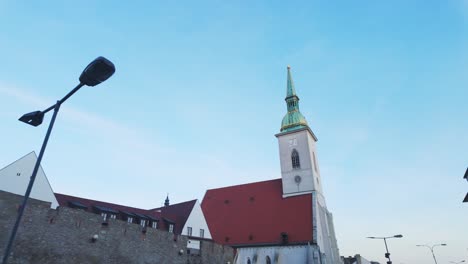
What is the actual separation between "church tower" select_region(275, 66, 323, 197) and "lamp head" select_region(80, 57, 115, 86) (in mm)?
35470

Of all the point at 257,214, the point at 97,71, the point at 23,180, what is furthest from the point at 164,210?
the point at 97,71

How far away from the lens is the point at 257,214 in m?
38.7

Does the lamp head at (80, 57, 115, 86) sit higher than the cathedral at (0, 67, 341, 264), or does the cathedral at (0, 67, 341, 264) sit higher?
the cathedral at (0, 67, 341, 264)

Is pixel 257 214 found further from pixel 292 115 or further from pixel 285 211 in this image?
pixel 292 115

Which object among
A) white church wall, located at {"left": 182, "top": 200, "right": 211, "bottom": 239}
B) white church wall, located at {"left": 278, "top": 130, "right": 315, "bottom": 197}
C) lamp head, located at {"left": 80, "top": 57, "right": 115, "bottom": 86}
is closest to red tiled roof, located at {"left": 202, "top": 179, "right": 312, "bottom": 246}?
white church wall, located at {"left": 278, "top": 130, "right": 315, "bottom": 197}

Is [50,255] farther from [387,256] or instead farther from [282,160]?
[282,160]

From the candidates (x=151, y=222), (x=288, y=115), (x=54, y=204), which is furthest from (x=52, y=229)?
(x=288, y=115)

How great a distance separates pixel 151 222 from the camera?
2936cm

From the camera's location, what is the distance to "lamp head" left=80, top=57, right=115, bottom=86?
18.4 ft

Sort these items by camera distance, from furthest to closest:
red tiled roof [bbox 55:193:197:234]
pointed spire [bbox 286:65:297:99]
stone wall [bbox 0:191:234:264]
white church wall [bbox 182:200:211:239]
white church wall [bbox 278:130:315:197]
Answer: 1. pointed spire [bbox 286:65:297:99]
2. white church wall [bbox 278:130:315:197]
3. white church wall [bbox 182:200:211:239]
4. red tiled roof [bbox 55:193:197:234]
5. stone wall [bbox 0:191:234:264]

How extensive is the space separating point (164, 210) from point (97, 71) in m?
31.6

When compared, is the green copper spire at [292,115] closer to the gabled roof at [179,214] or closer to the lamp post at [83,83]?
the gabled roof at [179,214]

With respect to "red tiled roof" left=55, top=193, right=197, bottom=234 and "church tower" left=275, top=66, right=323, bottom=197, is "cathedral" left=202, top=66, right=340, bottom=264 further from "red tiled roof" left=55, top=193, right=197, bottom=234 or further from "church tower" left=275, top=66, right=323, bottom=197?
"red tiled roof" left=55, top=193, right=197, bottom=234

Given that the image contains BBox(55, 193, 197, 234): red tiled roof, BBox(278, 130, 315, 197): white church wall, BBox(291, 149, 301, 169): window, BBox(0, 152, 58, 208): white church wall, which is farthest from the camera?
BBox(291, 149, 301, 169): window
